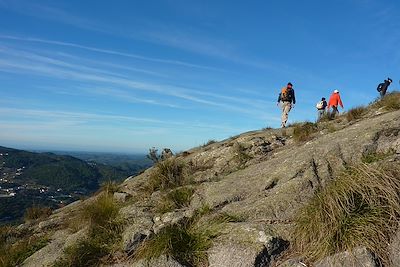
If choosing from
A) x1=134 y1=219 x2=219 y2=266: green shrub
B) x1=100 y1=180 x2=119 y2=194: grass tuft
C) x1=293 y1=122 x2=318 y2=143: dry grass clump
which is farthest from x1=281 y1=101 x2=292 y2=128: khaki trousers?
x1=134 y1=219 x2=219 y2=266: green shrub

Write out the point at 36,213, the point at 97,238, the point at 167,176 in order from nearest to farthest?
1. the point at 97,238
2. the point at 167,176
3. the point at 36,213

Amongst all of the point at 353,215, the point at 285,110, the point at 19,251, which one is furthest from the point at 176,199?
the point at 285,110

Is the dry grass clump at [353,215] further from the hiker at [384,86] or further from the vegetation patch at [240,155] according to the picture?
the hiker at [384,86]

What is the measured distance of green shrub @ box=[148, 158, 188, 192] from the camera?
11.9 metres

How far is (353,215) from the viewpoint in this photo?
675 cm

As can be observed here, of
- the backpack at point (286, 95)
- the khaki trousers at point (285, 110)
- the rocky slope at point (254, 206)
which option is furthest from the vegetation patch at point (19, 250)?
the backpack at point (286, 95)

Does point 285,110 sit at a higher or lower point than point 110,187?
higher

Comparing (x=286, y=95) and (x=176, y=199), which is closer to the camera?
(x=176, y=199)

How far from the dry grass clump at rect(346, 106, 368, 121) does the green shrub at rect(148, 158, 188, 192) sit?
24.2 feet

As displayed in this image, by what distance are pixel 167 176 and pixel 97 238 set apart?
12.3 feet

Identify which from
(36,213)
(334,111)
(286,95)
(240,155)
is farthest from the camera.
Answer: (286,95)

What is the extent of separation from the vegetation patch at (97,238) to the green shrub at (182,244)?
3.14 ft

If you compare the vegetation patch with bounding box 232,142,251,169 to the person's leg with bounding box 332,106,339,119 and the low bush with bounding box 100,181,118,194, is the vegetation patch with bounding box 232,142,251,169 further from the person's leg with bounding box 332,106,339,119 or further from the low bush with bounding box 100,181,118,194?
the person's leg with bounding box 332,106,339,119

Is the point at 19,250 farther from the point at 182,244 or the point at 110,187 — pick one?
the point at 182,244
